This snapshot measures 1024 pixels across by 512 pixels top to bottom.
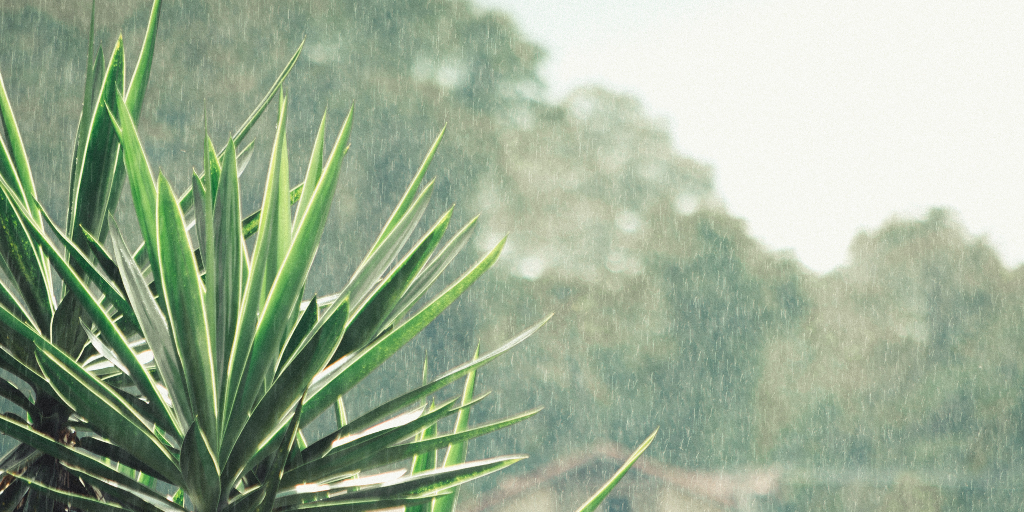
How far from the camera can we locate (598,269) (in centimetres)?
2442

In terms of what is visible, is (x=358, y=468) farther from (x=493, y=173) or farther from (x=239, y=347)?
(x=493, y=173)

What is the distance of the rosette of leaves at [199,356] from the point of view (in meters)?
0.70

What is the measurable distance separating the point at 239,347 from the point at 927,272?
2446 cm

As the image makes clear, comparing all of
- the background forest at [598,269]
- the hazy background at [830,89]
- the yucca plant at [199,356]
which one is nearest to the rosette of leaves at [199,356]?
the yucca plant at [199,356]

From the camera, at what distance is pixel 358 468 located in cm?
80

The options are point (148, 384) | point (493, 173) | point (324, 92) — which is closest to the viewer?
point (148, 384)

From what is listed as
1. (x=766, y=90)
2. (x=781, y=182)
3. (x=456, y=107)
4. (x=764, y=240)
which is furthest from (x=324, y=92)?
(x=766, y=90)

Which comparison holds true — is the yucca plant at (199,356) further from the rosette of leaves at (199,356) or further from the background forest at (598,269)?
the background forest at (598,269)

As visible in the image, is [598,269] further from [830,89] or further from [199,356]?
[199,356]

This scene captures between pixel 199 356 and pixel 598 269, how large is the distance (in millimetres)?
23861

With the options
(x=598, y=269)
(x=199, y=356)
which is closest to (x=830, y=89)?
(x=598, y=269)

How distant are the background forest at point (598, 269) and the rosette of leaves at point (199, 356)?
17.2 m

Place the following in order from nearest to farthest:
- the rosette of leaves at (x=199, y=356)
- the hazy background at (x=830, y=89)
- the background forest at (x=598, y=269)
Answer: the rosette of leaves at (x=199, y=356) < the background forest at (x=598, y=269) < the hazy background at (x=830, y=89)

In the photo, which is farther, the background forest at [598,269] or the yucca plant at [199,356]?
the background forest at [598,269]
